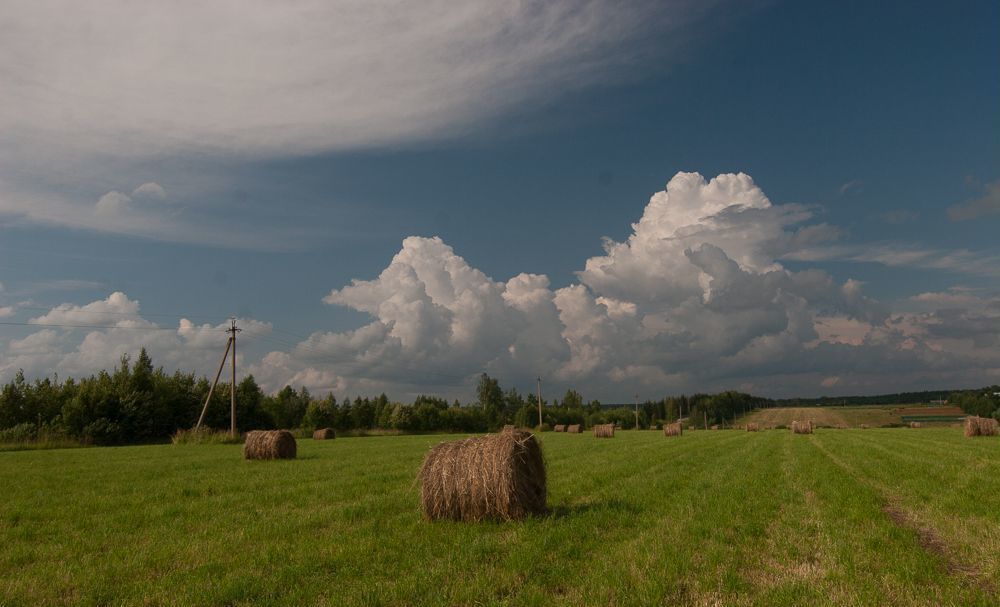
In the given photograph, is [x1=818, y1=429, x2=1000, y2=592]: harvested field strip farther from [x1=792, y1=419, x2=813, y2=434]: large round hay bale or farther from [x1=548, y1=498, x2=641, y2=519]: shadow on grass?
[x1=792, y1=419, x2=813, y2=434]: large round hay bale

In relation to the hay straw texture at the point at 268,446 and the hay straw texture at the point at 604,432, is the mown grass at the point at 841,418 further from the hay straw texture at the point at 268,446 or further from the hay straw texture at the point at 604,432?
the hay straw texture at the point at 268,446

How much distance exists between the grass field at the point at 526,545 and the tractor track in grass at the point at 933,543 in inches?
1.8

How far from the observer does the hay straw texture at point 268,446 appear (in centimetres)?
2696

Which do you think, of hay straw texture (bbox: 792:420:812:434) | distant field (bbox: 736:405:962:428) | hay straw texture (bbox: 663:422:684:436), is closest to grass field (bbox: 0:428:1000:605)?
hay straw texture (bbox: 663:422:684:436)

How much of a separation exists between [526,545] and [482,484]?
7.60ft

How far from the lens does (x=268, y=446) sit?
27.0 metres

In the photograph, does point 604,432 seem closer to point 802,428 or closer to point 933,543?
point 802,428

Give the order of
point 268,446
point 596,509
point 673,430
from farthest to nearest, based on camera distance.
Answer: point 673,430
point 268,446
point 596,509

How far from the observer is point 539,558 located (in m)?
8.26

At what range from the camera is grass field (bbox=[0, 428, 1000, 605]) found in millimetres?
6922

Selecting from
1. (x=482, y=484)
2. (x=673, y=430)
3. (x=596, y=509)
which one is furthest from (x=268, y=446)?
(x=673, y=430)

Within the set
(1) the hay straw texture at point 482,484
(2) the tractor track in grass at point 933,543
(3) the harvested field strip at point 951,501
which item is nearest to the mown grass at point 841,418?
(3) the harvested field strip at point 951,501

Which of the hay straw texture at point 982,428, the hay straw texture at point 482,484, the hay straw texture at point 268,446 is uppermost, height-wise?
the hay straw texture at point 482,484

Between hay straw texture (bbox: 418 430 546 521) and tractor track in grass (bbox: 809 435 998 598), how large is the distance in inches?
239
